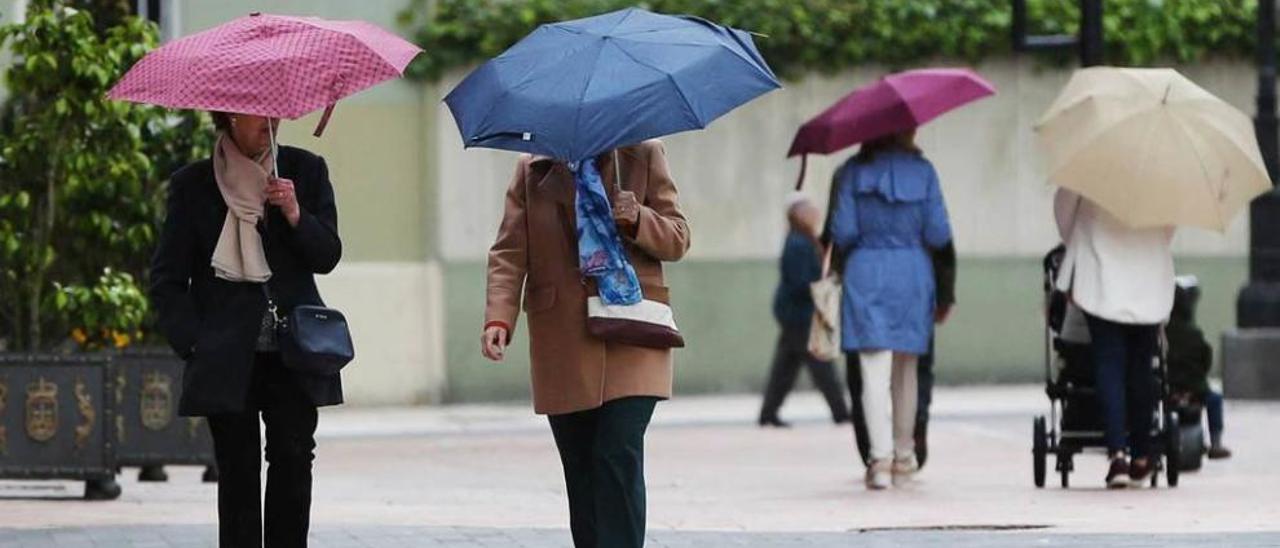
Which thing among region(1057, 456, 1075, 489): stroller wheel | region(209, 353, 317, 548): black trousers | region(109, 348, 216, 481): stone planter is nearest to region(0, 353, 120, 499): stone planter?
region(109, 348, 216, 481): stone planter

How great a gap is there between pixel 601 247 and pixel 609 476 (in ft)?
2.02

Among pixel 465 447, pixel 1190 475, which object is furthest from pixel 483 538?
pixel 465 447

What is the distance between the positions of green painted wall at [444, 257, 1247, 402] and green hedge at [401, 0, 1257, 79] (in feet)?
5.11

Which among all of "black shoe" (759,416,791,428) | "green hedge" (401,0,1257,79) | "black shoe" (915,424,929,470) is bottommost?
"black shoe" (759,416,791,428)

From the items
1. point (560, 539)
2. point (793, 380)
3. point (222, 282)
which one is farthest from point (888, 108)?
point (793, 380)

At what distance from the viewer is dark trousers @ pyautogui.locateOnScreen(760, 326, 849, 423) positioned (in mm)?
18031

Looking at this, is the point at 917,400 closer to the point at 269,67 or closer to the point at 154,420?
the point at 154,420

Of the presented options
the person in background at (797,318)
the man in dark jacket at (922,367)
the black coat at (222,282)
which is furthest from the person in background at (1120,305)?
the person in background at (797,318)

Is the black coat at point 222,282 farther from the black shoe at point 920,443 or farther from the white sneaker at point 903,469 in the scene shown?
the black shoe at point 920,443

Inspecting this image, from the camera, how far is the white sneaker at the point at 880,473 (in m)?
12.7

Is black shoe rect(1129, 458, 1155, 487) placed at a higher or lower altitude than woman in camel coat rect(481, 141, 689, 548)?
lower

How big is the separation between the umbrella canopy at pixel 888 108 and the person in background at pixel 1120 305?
2.34 feet

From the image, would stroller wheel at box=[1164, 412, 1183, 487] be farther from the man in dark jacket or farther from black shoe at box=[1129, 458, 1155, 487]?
the man in dark jacket

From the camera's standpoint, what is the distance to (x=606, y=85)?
7773 mm
